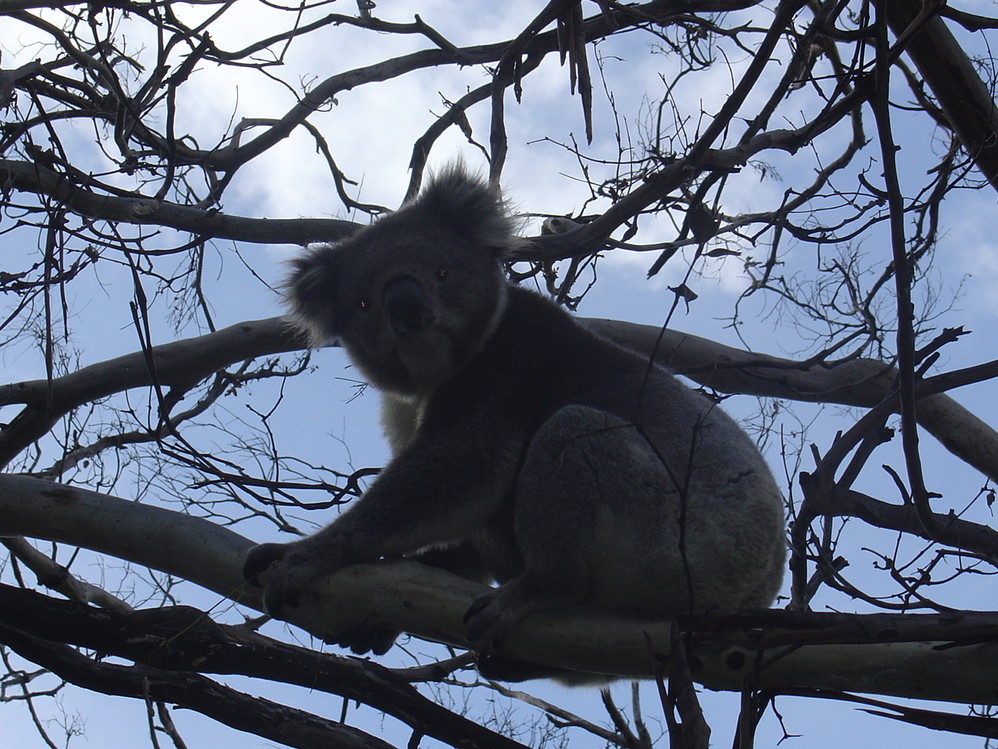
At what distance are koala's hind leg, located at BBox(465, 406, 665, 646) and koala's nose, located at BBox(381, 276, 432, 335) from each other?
0.94m

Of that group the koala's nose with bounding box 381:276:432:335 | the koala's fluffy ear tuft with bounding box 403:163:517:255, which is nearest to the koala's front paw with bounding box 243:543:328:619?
the koala's nose with bounding box 381:276:432:335

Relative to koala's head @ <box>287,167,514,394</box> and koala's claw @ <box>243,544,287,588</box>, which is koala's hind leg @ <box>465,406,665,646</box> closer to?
koala's claw @ <box>243,544,287,588</box>

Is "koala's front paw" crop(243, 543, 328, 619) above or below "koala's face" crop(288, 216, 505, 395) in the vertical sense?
below

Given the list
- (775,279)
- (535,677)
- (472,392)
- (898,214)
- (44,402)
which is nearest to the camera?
(898,214)

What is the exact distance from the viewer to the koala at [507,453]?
337 cm

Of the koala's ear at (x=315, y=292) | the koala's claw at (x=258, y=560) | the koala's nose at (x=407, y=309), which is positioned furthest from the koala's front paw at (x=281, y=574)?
the koala's ear at (x=315, y=292)

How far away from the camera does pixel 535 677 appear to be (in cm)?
370

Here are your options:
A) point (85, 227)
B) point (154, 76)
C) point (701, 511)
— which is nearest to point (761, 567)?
point (701, 511)

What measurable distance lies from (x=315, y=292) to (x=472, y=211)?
869mm

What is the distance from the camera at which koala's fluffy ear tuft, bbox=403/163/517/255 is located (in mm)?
4887

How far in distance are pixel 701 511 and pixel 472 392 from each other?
3.45ft

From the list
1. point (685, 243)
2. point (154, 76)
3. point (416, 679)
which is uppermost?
point (154, 76)

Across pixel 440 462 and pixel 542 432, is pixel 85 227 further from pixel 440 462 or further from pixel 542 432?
pixel 542 432

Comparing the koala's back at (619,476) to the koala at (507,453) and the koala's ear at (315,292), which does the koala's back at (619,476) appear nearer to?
the koala at (507,453)
